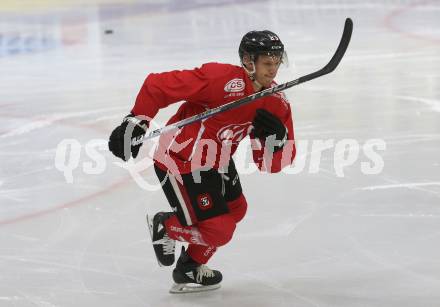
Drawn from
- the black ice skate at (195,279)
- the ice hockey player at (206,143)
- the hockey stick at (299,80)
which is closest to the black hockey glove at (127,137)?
the ice hockey player at (206,143)

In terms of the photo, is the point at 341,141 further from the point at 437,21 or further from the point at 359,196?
the point at 437,21

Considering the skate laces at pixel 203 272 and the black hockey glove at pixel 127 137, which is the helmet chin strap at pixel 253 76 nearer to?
the black hockey glove at pixel 127 137

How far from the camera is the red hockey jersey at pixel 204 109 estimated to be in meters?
3.24

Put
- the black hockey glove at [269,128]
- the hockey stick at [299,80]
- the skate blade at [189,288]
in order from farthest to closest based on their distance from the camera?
the skate blade at [189,288], the black hockey glove at [269,128], the hockey stick at [299,80]

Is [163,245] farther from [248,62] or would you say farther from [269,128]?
[248,62]

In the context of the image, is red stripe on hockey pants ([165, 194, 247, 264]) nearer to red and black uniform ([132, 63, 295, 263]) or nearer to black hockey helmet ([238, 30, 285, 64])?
red and black uniform ([132, 63, 295, 263])

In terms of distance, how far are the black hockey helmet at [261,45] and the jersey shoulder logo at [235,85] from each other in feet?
0.31

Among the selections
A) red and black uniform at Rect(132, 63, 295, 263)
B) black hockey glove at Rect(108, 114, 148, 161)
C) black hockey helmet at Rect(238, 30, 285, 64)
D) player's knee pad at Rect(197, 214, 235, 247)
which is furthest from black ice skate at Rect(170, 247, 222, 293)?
black hockey helmet at Rect(238, 30, 285, 64)

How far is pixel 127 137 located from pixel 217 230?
0.48 m

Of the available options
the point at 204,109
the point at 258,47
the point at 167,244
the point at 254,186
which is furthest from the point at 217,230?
the point at 254,186

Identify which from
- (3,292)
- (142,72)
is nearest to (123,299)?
(3,292)

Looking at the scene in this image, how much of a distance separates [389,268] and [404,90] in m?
3.06

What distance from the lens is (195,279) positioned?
351 cm

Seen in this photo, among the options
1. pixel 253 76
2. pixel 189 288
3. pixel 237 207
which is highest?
pixel 253 76
